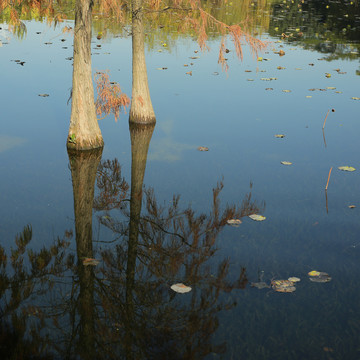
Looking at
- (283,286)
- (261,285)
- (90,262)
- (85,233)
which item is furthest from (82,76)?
(283,286)

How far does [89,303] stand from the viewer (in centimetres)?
663

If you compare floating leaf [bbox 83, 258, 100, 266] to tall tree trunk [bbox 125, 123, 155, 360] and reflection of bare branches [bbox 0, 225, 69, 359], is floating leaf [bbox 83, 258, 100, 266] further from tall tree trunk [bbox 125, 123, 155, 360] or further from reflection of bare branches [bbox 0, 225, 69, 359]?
tall tree trunk [bbox 125, 123, 155, 360]

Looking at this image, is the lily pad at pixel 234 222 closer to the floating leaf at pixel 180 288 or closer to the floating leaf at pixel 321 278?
the floating leaf at pixel 321 278

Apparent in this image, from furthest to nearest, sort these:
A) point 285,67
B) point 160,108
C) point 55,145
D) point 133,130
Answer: point 285,67 → point 160,108 → point 133,130 → point 55,145

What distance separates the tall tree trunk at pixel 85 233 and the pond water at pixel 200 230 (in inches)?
1.2

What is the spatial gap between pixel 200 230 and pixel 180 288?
1.92 m

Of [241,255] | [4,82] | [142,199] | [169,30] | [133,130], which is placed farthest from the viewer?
[169,30]

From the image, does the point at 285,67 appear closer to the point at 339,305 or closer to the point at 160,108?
the point at 160,108

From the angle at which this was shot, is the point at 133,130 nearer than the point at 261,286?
No

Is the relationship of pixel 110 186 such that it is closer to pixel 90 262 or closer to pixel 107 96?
pixel 90 262

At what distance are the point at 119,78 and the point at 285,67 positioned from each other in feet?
23.3

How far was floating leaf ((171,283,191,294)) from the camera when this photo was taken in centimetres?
685

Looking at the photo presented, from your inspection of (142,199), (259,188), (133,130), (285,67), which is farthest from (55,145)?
(285,67)

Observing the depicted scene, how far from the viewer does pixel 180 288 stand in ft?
22.6
